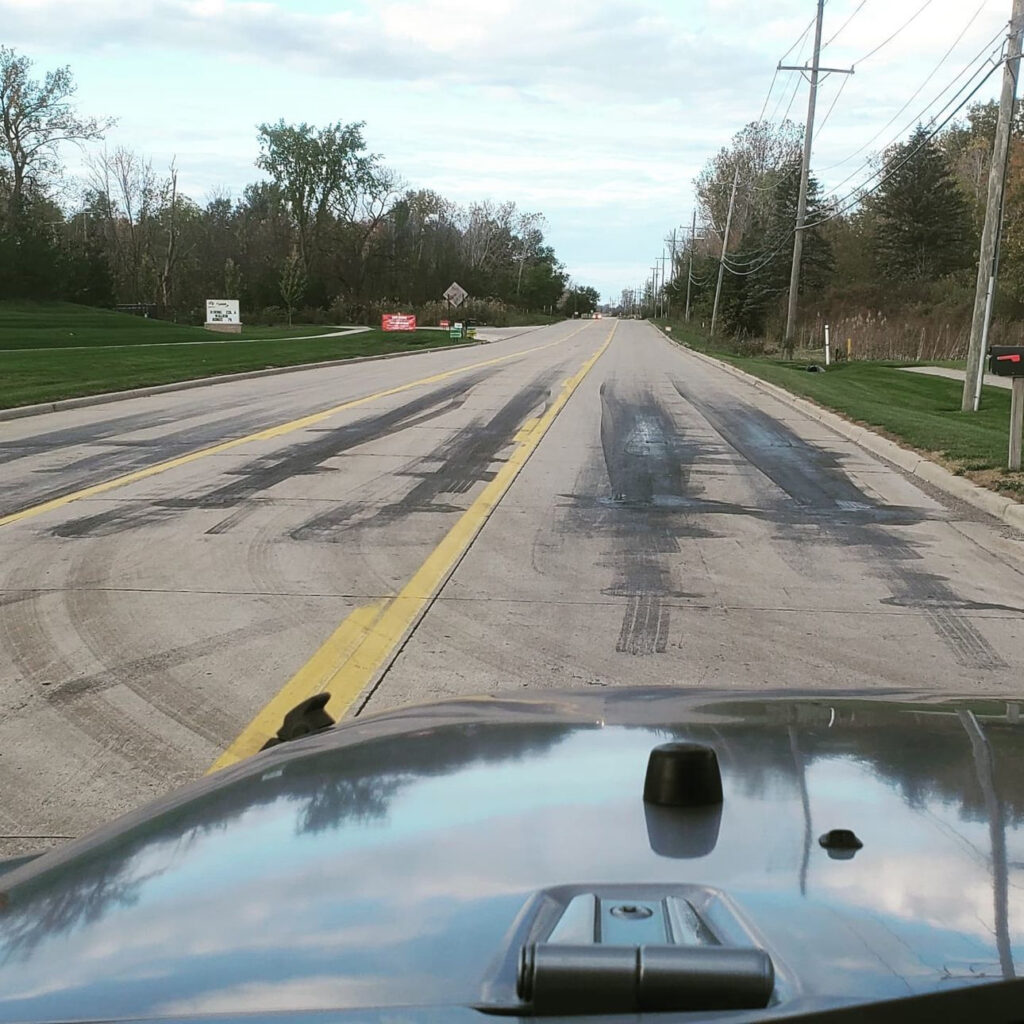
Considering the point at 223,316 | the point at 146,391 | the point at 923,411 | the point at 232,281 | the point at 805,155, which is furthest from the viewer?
the point at 232,281

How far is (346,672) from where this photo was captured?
5.54 meters

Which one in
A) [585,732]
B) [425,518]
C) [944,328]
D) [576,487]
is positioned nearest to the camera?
[585,732]

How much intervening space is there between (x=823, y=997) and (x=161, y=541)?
304 inches

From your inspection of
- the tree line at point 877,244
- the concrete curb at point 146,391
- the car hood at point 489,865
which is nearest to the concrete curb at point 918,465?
the car hood at point 489,865

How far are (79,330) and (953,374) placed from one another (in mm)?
34794

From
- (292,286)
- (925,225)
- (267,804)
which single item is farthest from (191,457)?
(925,225)

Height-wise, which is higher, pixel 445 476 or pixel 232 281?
pixel 232 281

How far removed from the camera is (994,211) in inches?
776

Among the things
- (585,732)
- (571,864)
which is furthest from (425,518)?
(571,864)

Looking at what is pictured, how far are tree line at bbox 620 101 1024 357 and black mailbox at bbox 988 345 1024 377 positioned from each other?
39.6 m

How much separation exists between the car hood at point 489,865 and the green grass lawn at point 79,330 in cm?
3440

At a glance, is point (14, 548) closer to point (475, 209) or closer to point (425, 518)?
point (425, 518)

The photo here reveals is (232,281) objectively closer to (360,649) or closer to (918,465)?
(918,465)

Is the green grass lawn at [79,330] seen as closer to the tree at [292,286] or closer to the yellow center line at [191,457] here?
the tree at [292,286]
